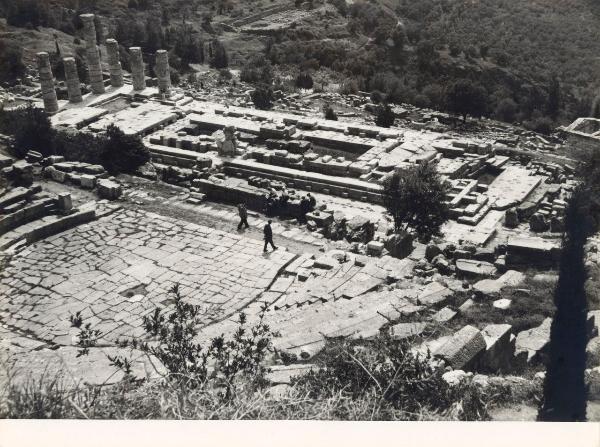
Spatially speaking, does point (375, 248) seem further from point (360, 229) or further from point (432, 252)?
point (360, 229)

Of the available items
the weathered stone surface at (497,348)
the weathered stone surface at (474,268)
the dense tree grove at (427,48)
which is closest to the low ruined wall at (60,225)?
the weathered stone surface at (474,268)

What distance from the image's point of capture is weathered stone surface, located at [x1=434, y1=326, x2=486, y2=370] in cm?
852

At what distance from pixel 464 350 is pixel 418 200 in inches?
277

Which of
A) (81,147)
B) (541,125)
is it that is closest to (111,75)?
(81,147)

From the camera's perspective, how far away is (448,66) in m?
36.0

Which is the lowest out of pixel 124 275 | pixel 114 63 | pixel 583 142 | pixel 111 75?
pixel 583 142

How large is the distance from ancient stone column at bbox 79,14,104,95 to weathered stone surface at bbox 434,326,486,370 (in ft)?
80.2

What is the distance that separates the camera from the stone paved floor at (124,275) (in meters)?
11.7

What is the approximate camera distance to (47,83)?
25.5 meters

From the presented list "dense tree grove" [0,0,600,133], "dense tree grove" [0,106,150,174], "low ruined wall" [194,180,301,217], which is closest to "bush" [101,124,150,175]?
"dense tree grove" [0,106,150,174]

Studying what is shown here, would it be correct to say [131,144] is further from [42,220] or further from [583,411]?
[583,411]

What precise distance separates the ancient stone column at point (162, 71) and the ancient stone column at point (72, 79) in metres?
3.62

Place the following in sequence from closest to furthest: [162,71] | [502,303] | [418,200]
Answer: [502,303]
[418,200]
[162,71]

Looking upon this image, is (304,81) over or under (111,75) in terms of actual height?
under
